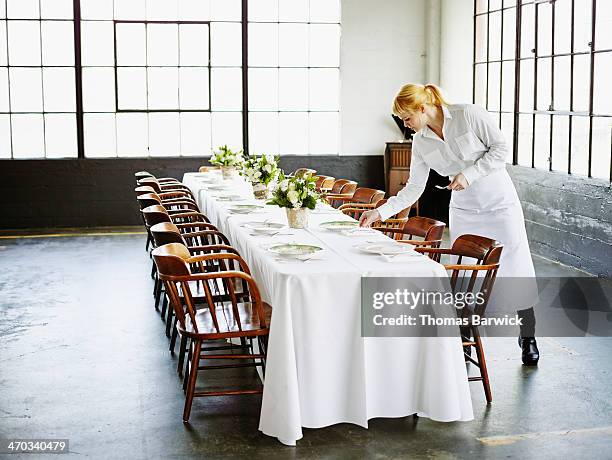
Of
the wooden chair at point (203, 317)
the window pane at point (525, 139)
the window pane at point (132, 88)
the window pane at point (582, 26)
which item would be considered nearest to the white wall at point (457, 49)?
the window pane at point (525, 139)

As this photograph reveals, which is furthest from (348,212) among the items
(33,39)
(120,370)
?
(33,39)

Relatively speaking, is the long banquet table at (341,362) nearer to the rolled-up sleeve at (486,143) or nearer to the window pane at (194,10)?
the rolled-up sleeve at (486,143)

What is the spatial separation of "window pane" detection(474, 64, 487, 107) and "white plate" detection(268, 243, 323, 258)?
677cm

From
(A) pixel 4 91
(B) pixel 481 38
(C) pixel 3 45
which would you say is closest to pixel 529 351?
(B) pixel 481 38

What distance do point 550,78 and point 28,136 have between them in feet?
21.9

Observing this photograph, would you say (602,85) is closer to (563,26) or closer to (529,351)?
(563,26)

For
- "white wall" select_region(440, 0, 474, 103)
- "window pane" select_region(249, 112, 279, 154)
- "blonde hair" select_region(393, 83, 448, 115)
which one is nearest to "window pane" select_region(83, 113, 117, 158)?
"window pane" select_region(249, 112, 279, 154)

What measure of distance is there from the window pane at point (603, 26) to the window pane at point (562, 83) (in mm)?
599

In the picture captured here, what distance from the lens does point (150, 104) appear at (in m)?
12.3

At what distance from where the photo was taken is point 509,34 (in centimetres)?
1047

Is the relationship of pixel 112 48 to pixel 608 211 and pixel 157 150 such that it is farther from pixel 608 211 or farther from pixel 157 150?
pixel 608 211

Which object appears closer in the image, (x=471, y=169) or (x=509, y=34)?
(x=471, y=169)

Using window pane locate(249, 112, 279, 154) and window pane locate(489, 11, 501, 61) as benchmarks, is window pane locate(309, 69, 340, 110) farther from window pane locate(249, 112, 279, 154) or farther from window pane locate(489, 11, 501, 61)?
window pane locate(489, 11, 501, 61)

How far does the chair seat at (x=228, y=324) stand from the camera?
15.0 feet
